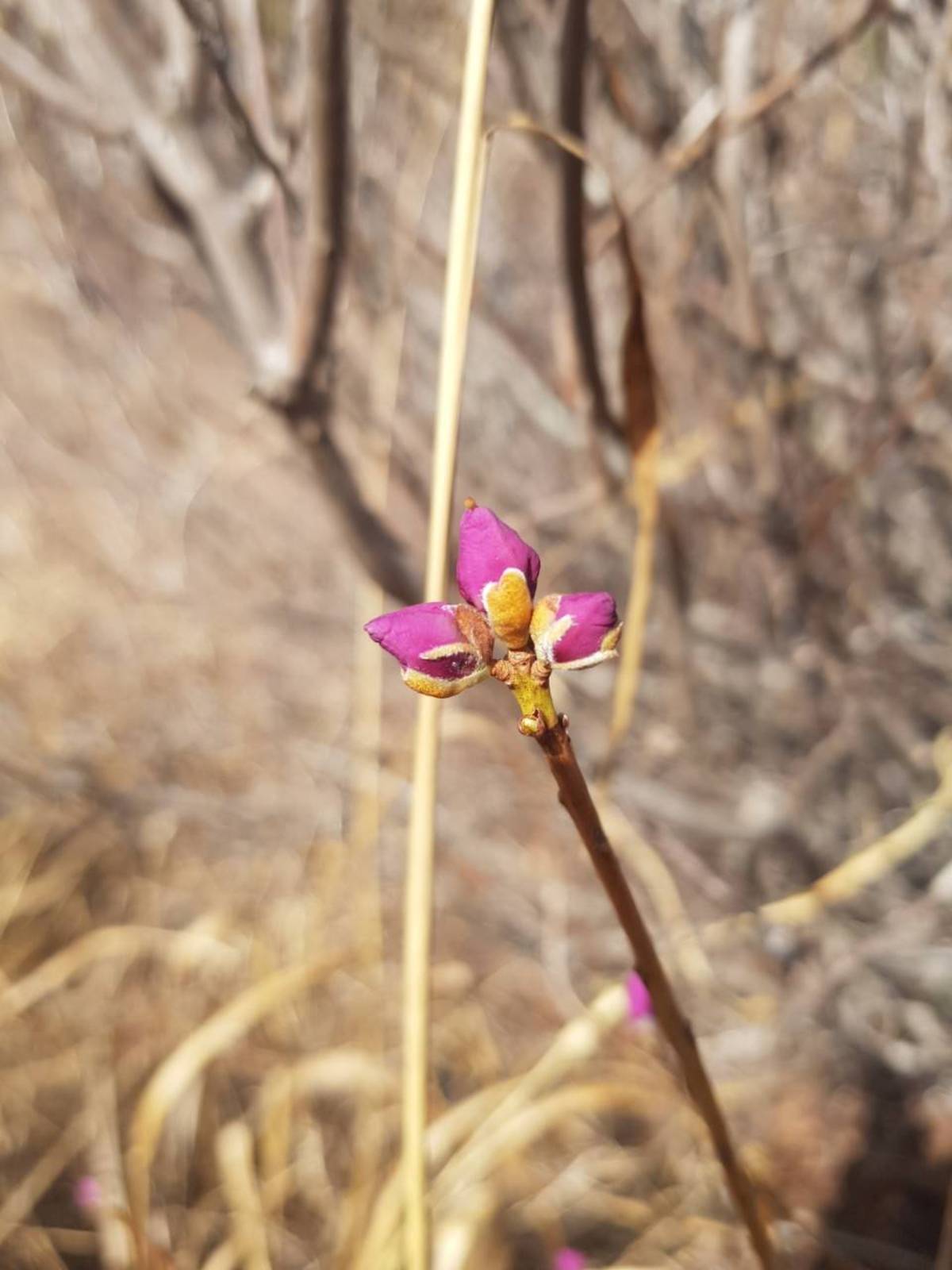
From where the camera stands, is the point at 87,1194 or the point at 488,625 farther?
the point at 87,1194

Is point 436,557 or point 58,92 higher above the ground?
point 58,92

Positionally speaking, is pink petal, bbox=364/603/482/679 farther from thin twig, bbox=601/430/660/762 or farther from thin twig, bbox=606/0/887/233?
thin twig, bbox=606/0/887/233

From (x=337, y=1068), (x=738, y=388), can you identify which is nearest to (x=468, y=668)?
(x=738, y=388)

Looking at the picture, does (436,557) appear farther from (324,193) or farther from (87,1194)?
(87,1194)

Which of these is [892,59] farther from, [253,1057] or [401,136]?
[253,1057]

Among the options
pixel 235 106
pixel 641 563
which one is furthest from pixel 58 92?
pixel 641 563
